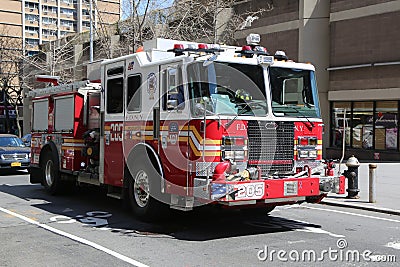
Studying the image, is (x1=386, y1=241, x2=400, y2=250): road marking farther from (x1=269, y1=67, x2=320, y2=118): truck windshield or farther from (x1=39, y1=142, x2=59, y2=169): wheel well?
(x1=39, y1=142, x2=59, y2=169): wheel well

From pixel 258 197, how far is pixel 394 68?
17978 millimetres

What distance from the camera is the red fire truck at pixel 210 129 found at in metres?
7.88

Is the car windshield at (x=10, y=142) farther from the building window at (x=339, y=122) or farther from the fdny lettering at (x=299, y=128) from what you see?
the building window at (x=339, y=122)

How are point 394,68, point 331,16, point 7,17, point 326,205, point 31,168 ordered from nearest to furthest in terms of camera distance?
point 326,205 < point 31,168 < point 394,68 < point 331,16 < point 7,17

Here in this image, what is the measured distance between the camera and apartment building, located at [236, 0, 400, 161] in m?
23.9

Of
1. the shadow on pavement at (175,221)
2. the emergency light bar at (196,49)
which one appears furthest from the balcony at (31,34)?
the emergency light bar at (196,49)

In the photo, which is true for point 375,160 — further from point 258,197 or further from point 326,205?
point 258,197

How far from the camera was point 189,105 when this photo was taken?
8070 millimetres

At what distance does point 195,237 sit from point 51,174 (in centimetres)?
585

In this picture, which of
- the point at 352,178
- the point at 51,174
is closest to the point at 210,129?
the point at 352,178

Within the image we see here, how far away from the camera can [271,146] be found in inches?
332

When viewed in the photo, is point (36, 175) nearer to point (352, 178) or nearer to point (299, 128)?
point (299, 128)

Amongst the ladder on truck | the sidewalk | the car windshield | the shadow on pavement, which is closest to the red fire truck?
the shadow on pavement

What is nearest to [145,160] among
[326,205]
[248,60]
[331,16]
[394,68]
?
[248,60]
